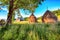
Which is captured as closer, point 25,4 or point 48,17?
point 25,4

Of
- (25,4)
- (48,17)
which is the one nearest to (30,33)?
(25,4)

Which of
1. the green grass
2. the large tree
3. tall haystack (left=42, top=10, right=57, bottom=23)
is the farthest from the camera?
tall haystack (left=42, top=10, right=57, bottom=23)

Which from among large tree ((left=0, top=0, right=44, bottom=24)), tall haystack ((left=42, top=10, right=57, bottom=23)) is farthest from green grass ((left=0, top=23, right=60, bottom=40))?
tall haystack ((left=42, top=10, right=57, bottom=23))

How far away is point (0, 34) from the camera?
8.90 m

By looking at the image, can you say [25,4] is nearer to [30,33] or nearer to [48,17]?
[48,17]

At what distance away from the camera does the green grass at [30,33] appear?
8.38m

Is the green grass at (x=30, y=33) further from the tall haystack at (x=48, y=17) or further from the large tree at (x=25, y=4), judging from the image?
the tall haystack at (x=48, y=17)

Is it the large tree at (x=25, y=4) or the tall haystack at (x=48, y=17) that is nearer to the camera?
the large tree at (x=25, y=4)

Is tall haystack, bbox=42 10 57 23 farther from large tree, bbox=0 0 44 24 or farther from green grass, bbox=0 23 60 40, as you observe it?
green grass, bbox=0 23 60 40

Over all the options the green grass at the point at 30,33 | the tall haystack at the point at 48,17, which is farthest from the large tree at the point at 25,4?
the green grass at the point at 30,33

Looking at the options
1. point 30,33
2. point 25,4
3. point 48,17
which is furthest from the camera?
point 48,17

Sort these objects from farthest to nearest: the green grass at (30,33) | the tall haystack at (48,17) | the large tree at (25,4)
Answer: the tall haystack at (48,17)
the large tree at (25,4)
the green grass at (30,33)

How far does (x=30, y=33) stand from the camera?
8.54 m

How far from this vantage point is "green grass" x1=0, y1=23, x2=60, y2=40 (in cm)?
838
